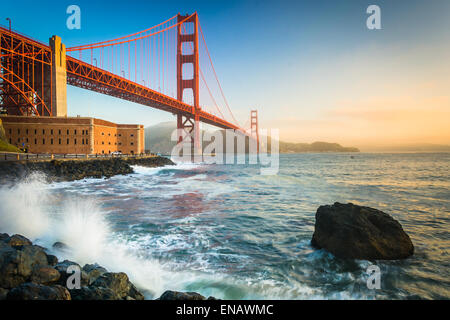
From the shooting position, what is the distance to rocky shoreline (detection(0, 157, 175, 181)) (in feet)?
47.0

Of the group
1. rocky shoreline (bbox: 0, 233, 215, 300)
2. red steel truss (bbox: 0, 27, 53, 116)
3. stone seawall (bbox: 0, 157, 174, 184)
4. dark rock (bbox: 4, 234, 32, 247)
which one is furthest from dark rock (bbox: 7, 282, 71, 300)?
red steel truss (bbox: 0, 27, 53, 116)

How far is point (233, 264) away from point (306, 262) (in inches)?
59.5

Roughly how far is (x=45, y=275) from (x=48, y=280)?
0.09 m

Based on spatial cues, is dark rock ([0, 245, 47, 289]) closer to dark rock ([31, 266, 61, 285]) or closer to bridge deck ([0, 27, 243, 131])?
dark rock ([31, 266, 61, 285])

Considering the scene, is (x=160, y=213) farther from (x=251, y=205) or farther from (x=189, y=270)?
(x=189, y=270)

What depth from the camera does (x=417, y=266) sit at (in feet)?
15.7

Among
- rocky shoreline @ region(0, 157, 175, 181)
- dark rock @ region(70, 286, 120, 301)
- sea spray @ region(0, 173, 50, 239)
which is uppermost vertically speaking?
rocky shoreline @ region(0, 157, 175, 181)

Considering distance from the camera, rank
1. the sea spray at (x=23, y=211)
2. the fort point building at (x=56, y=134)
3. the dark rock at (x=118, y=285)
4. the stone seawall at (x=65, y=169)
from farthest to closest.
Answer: the fort point building at (x=56, y=134) < the stone seawall at (x=65, y=169) < the sea spray at (x=23, y=211) < the dark rock at (x=118, y=285)

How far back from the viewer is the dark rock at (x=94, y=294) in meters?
3.01

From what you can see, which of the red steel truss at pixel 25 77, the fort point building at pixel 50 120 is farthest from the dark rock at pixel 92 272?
the red steel truss at pixel 25 77

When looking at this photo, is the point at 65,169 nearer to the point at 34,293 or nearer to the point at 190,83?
the point at 34,293

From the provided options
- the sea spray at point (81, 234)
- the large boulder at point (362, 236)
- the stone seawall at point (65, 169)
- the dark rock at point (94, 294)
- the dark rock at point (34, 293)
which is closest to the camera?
the dark rock at point (34, 293)

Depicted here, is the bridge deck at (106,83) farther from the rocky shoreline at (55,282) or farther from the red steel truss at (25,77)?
the rocky shoreline at (55,282)

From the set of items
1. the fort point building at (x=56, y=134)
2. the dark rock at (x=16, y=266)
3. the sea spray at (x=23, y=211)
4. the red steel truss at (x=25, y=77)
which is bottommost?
the sea spray at (x=23, y=211)
